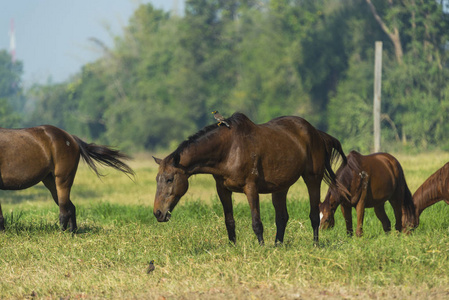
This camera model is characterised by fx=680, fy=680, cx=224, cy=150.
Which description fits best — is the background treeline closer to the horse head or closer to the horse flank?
the horse flank

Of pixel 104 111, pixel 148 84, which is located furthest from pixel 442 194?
pixel 104 111

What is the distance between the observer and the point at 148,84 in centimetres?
5578

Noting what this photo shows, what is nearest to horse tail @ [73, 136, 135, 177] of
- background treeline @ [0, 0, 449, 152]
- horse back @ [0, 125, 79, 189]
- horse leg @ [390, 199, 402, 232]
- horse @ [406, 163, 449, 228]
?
horse back @ [0, 125, 79, 189]

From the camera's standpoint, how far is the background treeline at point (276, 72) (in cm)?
3962

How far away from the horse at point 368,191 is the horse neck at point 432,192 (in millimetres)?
130

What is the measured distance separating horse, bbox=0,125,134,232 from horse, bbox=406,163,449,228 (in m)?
4.56

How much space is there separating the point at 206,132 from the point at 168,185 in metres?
0.81

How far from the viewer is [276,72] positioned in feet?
150

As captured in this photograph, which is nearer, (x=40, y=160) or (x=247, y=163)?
(x=247, y=163)

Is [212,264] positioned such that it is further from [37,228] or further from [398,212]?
[398,212]

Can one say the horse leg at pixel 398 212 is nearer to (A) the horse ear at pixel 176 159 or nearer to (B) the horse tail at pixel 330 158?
(B) the horse tail at pixel 330 158

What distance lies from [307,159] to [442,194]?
2.96 meters

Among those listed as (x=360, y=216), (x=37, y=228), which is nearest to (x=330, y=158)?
(x=360, y=216)

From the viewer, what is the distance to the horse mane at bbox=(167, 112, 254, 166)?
7648 millimetres
